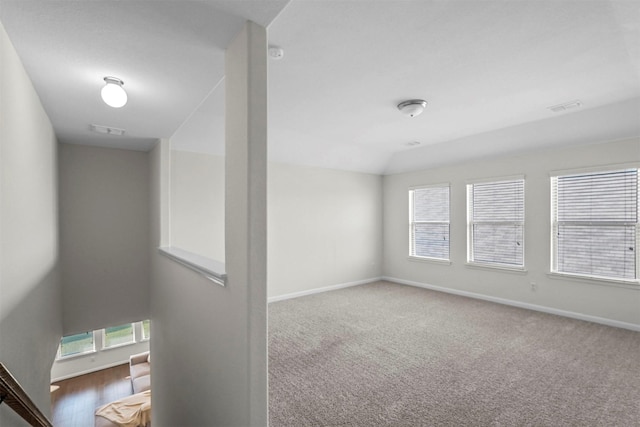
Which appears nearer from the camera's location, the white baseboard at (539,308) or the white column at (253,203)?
the white column at (253,203)

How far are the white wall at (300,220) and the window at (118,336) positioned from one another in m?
4.42

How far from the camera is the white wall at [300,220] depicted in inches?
177

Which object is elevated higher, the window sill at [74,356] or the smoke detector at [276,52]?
the smoke detector at [276,52]

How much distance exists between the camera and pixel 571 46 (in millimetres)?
2285

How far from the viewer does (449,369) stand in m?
2.78

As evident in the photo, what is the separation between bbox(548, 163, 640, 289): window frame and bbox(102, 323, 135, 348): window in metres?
8.63

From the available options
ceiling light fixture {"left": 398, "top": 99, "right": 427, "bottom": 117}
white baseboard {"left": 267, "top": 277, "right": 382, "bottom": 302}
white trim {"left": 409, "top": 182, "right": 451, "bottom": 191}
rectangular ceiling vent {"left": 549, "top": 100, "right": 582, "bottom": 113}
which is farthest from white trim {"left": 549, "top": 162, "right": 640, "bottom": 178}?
white baseboard {"left": 267, "top": 277, "right": 382, "bottom": 302}

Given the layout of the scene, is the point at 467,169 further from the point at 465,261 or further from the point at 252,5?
the point at 252,5

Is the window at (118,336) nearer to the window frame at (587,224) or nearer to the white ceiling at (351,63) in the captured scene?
the white ceiling at (351,63)

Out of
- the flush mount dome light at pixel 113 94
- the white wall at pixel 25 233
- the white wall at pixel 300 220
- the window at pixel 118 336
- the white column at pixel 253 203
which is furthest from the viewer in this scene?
the window at pixel 118 336

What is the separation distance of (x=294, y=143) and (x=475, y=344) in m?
3.71

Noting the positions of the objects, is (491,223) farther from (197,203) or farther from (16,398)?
(16,398)

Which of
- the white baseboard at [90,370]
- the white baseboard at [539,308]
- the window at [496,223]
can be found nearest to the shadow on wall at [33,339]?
the white baseboard at [90,370]

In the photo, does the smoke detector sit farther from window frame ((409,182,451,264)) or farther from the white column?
window frame ((409,182,451,264))
